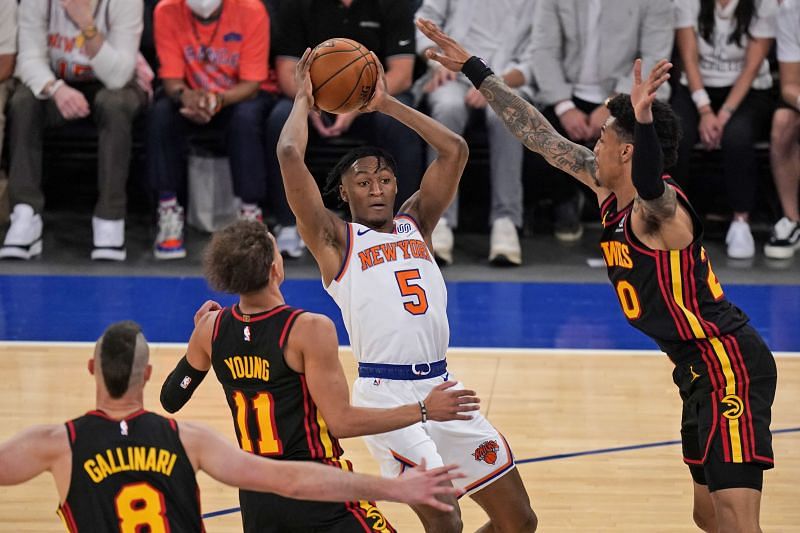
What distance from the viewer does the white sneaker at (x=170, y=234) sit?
10422 mm

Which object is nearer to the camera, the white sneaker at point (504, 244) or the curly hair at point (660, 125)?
the curly hair at point (660, 125)

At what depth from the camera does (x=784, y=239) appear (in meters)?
10.4


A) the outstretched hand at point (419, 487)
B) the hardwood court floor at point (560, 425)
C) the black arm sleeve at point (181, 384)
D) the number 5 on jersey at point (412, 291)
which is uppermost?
the outstretched hand at point (419, 487)

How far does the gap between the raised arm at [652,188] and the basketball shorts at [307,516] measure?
1499mm

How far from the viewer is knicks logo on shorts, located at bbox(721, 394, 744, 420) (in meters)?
4.96

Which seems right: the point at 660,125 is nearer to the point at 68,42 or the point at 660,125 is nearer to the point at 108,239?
the point at 108,239

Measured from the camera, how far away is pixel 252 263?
4.45 metres

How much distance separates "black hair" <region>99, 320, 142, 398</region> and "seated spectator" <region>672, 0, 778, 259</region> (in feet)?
23.7

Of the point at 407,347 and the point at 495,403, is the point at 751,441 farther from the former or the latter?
the point at 495,403

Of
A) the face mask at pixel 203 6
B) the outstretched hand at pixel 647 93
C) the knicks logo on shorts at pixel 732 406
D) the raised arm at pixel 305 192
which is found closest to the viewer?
the outstretched hand at pixel 647 93

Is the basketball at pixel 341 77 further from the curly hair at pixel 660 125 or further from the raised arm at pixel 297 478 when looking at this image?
the raised arm at pixel 297 478

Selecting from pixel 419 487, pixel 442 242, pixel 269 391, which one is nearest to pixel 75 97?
pixel 442 242

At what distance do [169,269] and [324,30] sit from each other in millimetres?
2215

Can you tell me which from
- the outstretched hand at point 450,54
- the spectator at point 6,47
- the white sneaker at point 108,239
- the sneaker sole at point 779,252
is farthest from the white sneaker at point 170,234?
the outstretched hand at point 450,54
